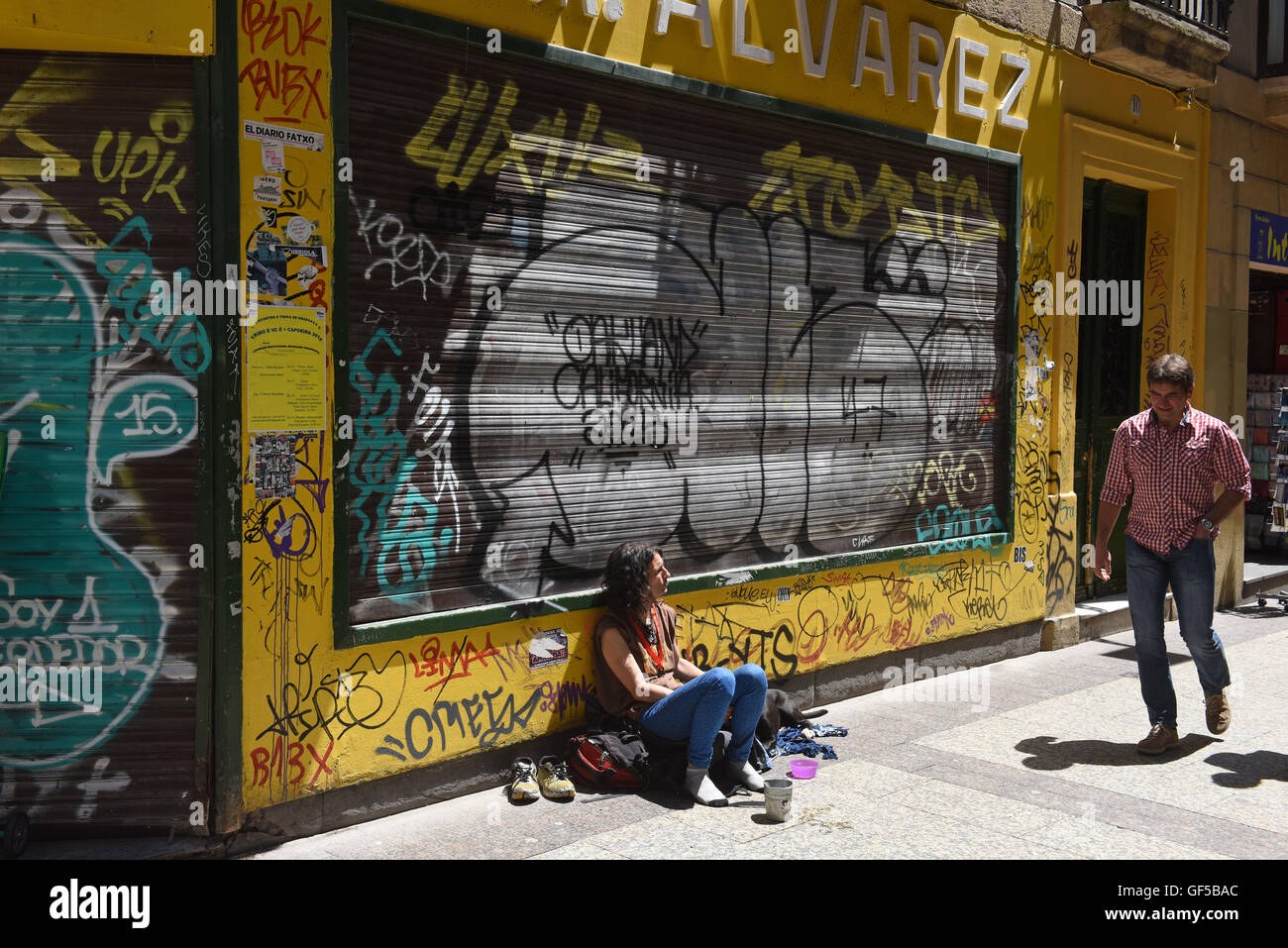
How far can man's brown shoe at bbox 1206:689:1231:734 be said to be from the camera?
5.98m

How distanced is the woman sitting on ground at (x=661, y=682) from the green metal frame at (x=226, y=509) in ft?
5.54

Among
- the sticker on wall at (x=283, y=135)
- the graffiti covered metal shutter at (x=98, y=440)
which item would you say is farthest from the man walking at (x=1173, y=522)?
the graffiti covered metal shutter at (x=98, y=440)

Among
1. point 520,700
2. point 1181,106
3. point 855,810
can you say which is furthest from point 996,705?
point 1181,106

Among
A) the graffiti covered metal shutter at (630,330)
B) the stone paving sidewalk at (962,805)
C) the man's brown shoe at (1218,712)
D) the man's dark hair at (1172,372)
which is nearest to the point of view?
the stone paving sidewalk at (962,805)

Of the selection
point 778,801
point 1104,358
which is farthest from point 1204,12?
point 778,801

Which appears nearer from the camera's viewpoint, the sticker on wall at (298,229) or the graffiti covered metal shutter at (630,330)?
the sticker on wall at (298,229)

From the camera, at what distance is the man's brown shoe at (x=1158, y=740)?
580 centimetres

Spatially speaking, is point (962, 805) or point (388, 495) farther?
point (962, 805)

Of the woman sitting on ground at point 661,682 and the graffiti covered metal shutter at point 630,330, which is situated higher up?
the graffiti covered metal shutter at point 630,330

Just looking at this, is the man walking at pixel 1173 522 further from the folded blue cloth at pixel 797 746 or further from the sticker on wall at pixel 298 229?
the sticker on wall at pixel 298 229

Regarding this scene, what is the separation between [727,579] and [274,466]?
2.65 m

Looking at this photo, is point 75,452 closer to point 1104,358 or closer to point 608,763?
point 608,763

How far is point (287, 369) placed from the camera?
175 inches

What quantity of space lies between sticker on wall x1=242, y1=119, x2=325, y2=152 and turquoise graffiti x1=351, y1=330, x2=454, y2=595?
794mm
